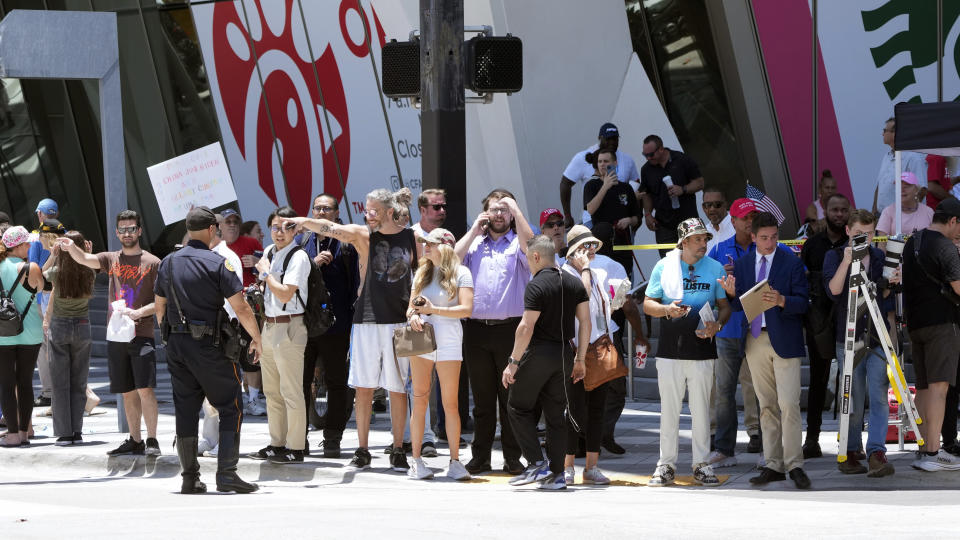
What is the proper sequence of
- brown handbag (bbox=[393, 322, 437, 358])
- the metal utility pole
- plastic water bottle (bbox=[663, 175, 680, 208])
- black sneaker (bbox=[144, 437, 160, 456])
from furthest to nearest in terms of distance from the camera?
plastic water bottle (bbox=[663, 175, 680, 208]) < the metal utility pole < black sneaker (bbox=[144, 437, 160, 456]) < brown handbag (bbox=[393, 322, 437, 358])

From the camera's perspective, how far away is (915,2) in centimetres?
1772

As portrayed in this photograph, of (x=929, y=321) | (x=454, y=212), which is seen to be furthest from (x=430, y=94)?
(x=929, y=321)

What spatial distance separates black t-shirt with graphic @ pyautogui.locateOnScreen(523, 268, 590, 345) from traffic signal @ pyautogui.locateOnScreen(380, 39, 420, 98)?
2.46m

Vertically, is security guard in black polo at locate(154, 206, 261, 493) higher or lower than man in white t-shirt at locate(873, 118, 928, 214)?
lower

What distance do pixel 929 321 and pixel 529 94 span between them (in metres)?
9.92

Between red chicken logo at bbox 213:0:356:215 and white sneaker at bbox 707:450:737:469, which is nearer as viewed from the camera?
white sneaker at bbox 707:450:737:469

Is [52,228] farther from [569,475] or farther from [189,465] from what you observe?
[569,475]

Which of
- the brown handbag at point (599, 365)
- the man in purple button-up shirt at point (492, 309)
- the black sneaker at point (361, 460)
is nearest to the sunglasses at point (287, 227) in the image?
the man in purple button-up shirt at point (492, 309)

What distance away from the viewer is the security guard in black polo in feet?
32.7

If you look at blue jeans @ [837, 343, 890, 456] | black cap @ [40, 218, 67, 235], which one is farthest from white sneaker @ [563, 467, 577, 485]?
black cap @ [40, 218, 67, 235]

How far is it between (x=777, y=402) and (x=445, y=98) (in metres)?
3.65

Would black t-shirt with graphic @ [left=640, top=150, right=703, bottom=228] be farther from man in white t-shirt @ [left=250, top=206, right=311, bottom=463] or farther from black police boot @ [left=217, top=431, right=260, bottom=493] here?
black police boot @ [left=217, top=431, right=260, bottom=493]

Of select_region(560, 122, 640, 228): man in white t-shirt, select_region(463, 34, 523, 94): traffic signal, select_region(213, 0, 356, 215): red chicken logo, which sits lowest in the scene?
select_region(560, 122, 640, 228): man in white t-shirt

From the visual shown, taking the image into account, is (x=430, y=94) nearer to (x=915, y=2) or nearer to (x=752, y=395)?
(x=752, y=395)
